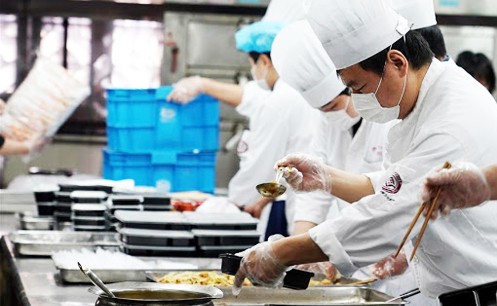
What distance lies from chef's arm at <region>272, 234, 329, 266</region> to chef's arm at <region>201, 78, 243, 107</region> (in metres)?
3.44

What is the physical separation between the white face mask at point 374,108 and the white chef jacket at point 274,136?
7.63 feet

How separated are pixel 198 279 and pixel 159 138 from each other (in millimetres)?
2946

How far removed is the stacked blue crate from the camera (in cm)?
583

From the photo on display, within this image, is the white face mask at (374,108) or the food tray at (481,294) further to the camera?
the white face mask at (374,108)

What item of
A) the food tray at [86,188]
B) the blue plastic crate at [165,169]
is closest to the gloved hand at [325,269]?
the food tray at [86,188]

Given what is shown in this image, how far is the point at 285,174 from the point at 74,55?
450 cm

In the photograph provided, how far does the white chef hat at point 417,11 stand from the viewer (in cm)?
331

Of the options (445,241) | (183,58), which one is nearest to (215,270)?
(445,241)

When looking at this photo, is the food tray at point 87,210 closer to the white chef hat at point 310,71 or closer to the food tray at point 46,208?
the food tray at point 46,208

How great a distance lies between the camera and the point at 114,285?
2.50m

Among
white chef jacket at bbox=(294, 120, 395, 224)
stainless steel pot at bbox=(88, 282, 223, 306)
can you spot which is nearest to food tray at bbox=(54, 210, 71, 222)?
white chef jacket at bbox=(294, 120, 395, 224)

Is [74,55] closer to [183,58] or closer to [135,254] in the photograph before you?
[183,58]

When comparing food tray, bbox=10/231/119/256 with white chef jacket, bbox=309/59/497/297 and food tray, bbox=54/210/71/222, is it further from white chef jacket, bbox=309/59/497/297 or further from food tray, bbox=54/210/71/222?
white chef jacket, bbox=309/59/497/297

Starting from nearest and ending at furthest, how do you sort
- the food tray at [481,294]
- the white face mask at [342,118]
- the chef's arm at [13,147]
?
the food tray at [481,294] → the white face mask at [342,118] → the chef's arm at [13,147]
